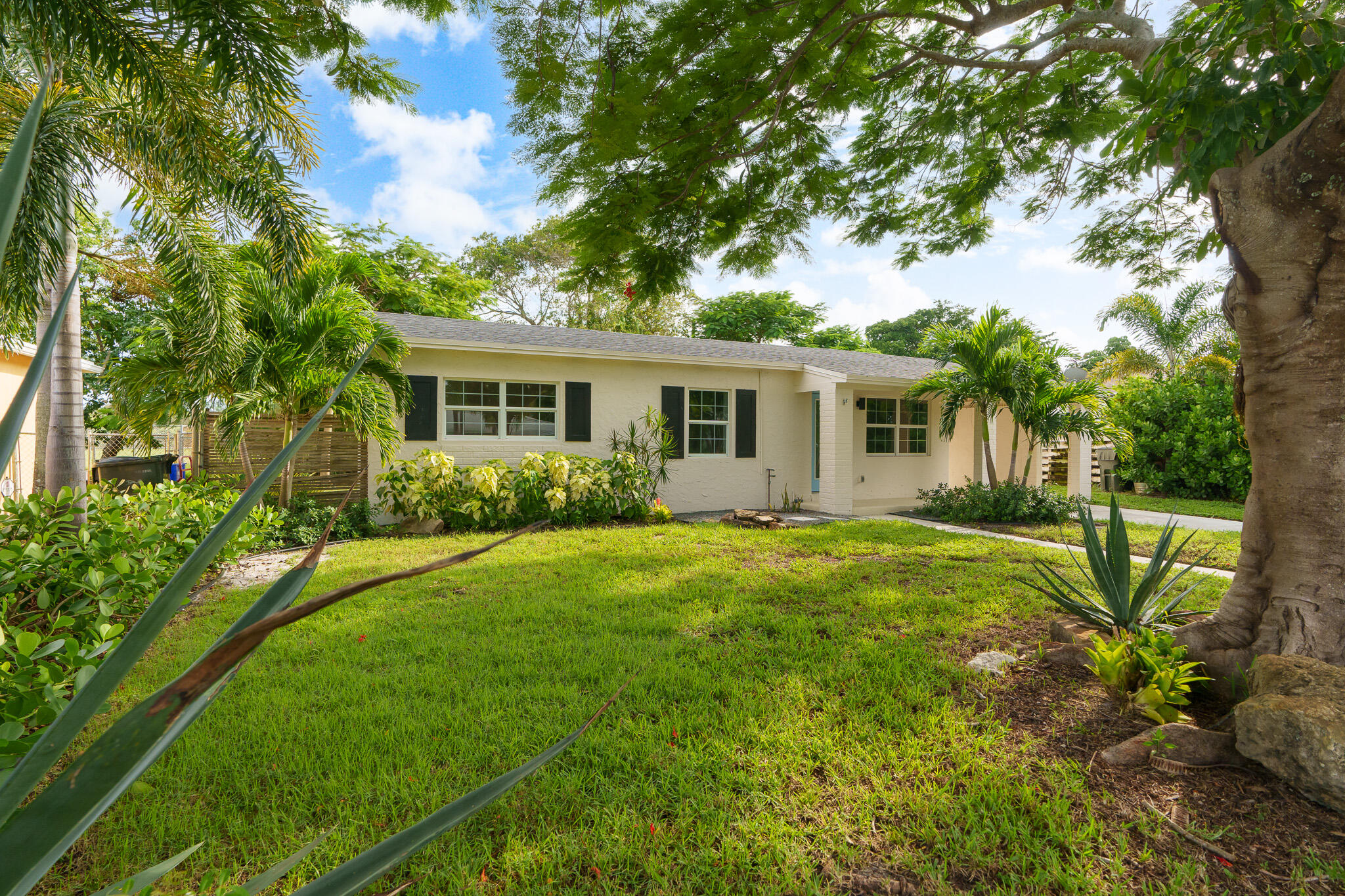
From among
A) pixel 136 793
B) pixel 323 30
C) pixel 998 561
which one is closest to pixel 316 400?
pixel 323 30

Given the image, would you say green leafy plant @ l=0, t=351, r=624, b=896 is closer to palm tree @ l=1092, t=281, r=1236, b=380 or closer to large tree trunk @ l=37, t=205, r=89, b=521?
large tree trunk @ l=37, t=205, r=89, b=521

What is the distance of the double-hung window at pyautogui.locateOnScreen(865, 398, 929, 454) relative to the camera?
12984 millimetres

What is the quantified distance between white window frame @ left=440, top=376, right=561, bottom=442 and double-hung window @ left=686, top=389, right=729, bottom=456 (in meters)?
2.39

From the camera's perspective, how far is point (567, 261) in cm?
2728

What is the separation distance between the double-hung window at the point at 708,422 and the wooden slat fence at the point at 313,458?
5368 mm

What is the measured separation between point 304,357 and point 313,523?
2.10m

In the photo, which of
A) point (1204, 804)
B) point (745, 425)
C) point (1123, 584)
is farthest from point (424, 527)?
point (1204, 804)

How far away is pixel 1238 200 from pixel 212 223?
884cm

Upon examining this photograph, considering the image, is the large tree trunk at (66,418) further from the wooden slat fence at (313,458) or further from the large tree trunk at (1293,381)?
the large tree trunk at (1293,381)

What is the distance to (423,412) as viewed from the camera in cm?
967

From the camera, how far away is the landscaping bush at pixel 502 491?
883 centimetres

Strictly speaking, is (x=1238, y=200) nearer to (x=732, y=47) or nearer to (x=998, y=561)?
(x=732, y=47)

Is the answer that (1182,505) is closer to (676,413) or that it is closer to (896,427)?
(896,427)

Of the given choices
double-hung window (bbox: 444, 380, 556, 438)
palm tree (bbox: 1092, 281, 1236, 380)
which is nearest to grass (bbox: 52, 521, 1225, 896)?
double-hung window (bbox: 444, 380, 556, 438)
